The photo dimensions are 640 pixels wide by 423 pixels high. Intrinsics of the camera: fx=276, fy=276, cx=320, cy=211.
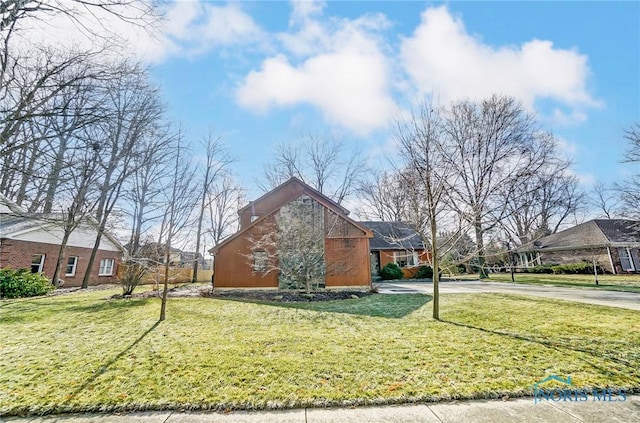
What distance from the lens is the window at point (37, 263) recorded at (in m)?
17.2

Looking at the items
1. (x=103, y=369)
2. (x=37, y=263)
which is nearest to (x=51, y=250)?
(x=37, y=263)

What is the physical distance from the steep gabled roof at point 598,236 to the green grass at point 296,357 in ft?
70.4

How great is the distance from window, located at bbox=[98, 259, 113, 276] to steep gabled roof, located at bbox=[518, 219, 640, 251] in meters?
34.6

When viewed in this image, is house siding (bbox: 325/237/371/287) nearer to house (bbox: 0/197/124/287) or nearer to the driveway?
the driveway

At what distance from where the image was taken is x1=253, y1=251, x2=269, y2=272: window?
14.2 meters

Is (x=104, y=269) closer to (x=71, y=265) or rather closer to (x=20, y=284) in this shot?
(x=71, y=265)

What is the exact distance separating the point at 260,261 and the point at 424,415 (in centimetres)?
1208

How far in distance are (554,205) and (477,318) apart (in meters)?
32.6

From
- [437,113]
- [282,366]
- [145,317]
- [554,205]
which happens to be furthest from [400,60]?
[554,205]

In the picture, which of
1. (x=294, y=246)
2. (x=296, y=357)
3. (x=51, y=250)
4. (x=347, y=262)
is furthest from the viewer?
(x=51, y=250)

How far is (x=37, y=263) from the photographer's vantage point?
17500 mm

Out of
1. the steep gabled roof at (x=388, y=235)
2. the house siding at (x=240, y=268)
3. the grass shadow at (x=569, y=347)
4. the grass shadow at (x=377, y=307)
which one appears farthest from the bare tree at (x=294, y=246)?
the steep gabled roof at (x=388, y=235)

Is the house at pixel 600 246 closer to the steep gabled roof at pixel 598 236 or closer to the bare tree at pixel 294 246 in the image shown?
the steep gabled roof at pixel 598 236

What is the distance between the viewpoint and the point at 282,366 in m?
4.24
